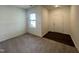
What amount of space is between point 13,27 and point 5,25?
328 millimetres

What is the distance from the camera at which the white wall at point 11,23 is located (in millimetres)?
2146

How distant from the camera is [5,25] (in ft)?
8.15

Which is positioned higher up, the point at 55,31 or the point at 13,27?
the point at 13,27

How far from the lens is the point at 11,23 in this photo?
2.31m

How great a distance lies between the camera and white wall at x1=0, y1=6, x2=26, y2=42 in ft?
7.04

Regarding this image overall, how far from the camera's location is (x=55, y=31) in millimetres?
2717

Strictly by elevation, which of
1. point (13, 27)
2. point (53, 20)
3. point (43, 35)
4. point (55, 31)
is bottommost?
point (43, 35)
